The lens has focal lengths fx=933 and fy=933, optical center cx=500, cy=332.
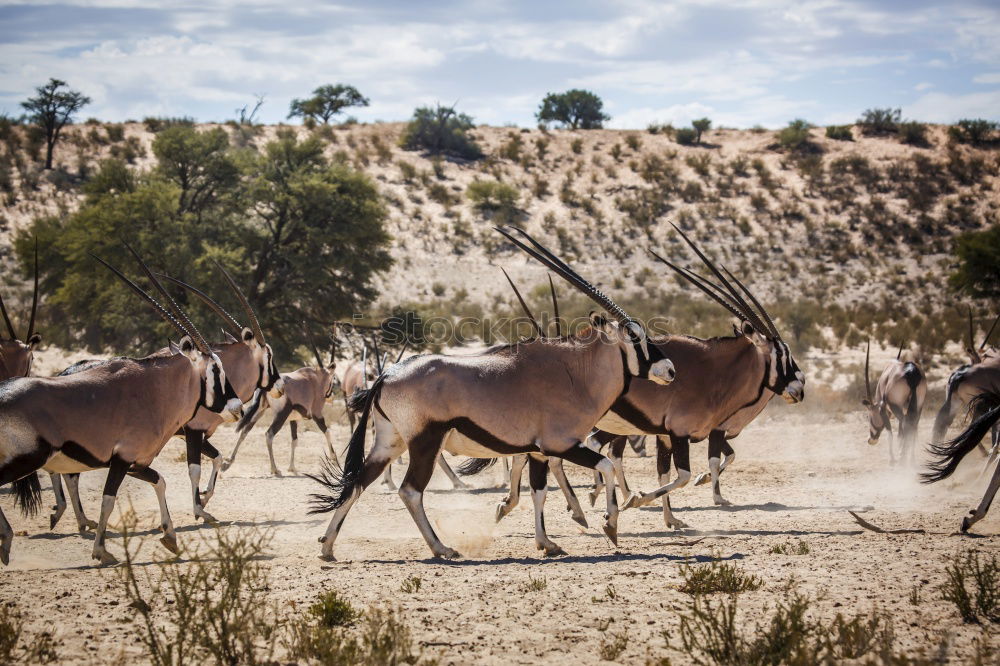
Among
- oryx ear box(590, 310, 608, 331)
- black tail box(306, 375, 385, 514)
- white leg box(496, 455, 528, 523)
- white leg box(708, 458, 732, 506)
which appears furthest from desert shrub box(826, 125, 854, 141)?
black tail box(306, 375, 385, 514)

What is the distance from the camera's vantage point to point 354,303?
97.0 feet

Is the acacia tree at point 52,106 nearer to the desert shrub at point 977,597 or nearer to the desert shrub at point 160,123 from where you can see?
the desert shrub at point 160,123

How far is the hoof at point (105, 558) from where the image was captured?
27.3ft

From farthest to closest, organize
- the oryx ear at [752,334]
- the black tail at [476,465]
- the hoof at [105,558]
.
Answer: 1. the black tail at [476,465]
2. the oryx ear at [752,334]
3. the hoof at [105,558]

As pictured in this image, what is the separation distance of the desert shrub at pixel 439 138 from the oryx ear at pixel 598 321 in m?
51.9

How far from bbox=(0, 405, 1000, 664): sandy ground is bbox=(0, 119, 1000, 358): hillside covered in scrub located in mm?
19138

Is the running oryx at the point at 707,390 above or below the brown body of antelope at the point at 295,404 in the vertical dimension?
above

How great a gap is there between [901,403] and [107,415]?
1277 centimetres

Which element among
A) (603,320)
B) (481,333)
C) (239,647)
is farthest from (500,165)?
(239,647)

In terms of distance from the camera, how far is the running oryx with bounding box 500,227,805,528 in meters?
10.0

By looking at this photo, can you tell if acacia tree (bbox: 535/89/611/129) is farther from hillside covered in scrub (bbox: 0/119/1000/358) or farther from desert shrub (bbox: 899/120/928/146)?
desert shrub (bbox: 899/120/928/146)

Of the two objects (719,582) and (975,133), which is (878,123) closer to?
(975,133)

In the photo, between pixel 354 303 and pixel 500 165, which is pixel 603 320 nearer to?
pixel 354 303

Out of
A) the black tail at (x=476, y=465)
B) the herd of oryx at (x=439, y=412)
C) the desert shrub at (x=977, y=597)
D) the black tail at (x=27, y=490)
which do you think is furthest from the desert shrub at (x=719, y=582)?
the black tail at (x=27, y=490)
